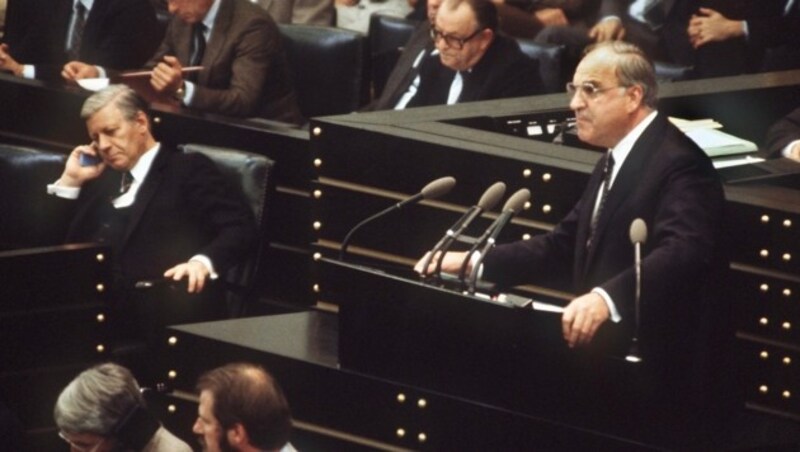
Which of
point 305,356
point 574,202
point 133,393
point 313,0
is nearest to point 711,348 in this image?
point 574,202

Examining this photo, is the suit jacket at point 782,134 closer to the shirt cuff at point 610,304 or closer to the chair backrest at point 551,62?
the chair backrest at point 551,62

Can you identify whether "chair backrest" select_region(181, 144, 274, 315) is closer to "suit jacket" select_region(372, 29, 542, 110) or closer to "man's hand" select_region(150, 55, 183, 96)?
"man's hand" select_region(150, 55, 183, 96)

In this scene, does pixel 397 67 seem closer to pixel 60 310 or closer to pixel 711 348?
pixel 60 310

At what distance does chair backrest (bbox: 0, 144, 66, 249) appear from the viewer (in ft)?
24.4

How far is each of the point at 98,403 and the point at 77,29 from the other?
3.51 m

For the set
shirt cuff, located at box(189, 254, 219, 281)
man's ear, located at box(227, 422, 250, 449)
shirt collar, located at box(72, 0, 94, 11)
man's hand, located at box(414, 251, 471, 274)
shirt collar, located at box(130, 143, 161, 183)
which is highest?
man's hand, located at box(414, 251, 471, 274)

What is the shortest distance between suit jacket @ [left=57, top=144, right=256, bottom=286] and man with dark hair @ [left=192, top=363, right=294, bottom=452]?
77.5 inches

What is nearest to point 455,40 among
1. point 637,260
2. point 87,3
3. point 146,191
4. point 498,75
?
point 498,75

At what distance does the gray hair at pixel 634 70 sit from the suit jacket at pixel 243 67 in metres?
3.04

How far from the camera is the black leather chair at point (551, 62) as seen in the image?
845cm

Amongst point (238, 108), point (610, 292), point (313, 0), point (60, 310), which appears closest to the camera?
point (610, 292)

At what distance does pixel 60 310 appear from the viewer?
690 centimetres

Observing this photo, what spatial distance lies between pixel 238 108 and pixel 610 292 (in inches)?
133

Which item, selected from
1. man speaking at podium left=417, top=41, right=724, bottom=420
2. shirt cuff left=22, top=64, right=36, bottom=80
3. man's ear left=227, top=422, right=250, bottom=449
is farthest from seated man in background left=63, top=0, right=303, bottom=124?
man's ear left=227, top=422, right=250, bottom=449
